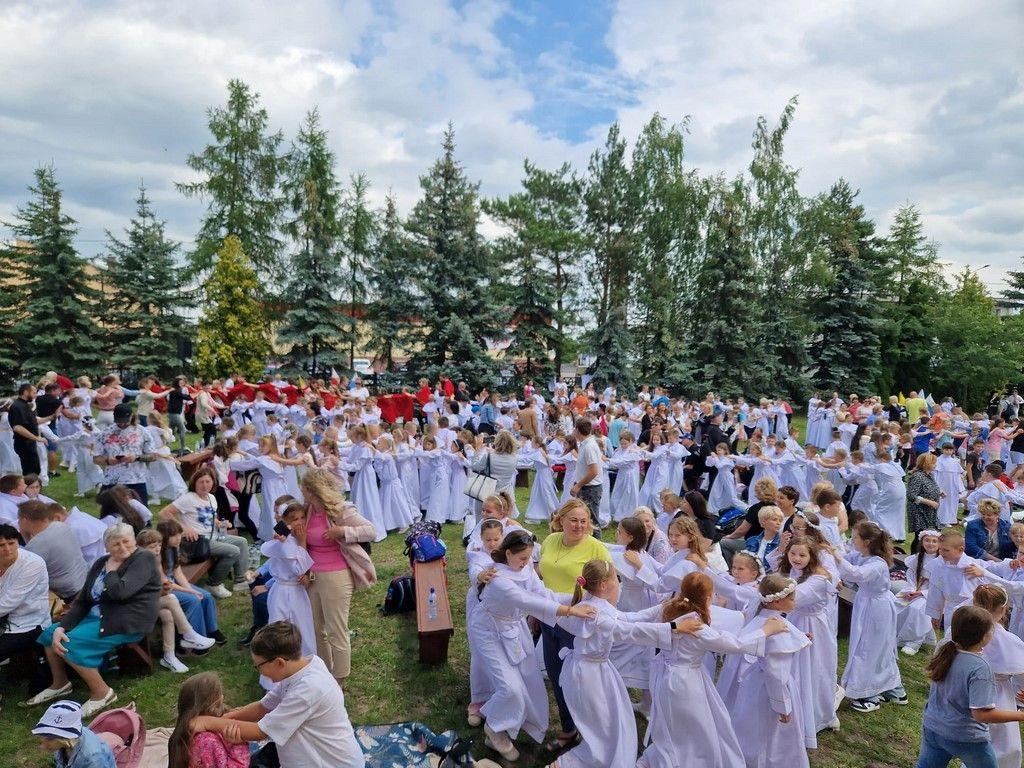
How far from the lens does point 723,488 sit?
1269 cm

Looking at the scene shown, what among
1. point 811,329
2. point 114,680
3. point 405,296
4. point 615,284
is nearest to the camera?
point 114,680

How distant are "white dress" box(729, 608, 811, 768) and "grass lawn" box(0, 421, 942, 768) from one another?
2.55 feet

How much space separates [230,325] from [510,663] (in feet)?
87.2

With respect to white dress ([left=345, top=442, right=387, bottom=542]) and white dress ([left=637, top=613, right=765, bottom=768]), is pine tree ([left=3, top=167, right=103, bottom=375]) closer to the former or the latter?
white dress ([left=345, top=442, right=387, bottom=542])

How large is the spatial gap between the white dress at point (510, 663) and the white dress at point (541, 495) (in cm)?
657

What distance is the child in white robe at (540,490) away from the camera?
11906 mm

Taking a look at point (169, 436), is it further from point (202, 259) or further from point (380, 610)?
point (202, 259)

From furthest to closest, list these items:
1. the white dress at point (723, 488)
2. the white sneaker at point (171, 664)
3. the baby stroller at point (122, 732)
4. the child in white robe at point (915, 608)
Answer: the white dress at point (723, 488)
the child in white robe at point (915, 608)
the white sneaker at point (171, 664)
the baby stroller at point (122, 732)

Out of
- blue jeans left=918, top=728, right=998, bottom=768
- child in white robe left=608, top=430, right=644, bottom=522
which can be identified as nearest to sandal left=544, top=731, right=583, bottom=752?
blue jeans left=918, top=728, right=998, bottom=768

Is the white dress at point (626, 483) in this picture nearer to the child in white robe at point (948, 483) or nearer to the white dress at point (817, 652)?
the child in white robe at point (948, 483)

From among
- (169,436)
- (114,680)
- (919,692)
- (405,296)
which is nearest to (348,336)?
(405,296)

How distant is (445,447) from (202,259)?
86.9 ft

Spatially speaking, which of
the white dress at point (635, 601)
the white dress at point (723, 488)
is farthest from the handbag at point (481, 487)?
the white dress at point (723, 488)

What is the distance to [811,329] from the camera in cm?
3228
